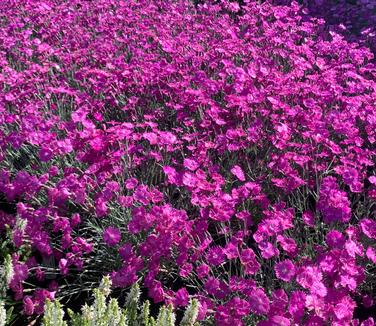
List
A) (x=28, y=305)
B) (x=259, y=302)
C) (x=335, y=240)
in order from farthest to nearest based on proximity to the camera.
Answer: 1. (x=28, y=305)
2. (x=335, y=240)
3. (x=259, y=302)

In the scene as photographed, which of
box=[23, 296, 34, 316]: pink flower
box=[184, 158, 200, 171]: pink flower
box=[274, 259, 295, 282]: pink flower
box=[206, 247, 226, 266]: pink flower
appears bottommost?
box=[23, 296, 34, 316]: pink flower

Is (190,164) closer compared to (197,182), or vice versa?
(197,182)

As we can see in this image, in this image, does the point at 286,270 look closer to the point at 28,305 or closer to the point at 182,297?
the point at 182,297

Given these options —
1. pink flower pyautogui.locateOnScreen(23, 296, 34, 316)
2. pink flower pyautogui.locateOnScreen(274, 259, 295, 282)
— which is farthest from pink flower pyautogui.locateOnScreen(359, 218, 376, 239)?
pink flower pyautogui.locateOnScreen(23, 296, 34, 316)

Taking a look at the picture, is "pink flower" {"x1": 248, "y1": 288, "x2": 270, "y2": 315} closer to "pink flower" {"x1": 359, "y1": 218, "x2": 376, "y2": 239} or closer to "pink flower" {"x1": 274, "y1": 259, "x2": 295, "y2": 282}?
"pink flower" {"x1": 274, "y1": 259, "x2": 295, "y2": 282}

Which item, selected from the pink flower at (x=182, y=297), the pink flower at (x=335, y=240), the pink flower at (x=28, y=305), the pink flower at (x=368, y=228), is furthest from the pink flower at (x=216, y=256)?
the pink flower at (x=28, y=305)

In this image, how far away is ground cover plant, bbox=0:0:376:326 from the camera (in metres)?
2.16

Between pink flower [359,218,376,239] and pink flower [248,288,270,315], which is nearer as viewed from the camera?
pink flower [248,288,270,315]

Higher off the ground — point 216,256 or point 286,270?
point 286,270

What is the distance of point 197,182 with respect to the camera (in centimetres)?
238

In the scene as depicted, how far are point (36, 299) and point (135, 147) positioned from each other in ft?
2.92

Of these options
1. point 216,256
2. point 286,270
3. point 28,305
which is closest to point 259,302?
point 286,270

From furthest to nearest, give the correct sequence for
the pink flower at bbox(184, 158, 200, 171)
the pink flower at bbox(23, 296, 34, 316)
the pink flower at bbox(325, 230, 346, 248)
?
the pink flower at bbox(184, 158, 200, 171) < the pink flower at bbox(23, 296, 34, 316) < the pink flower at bbox(325, 230, 346, 248)

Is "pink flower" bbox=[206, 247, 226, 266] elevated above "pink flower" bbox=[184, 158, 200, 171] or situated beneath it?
situated beneath
